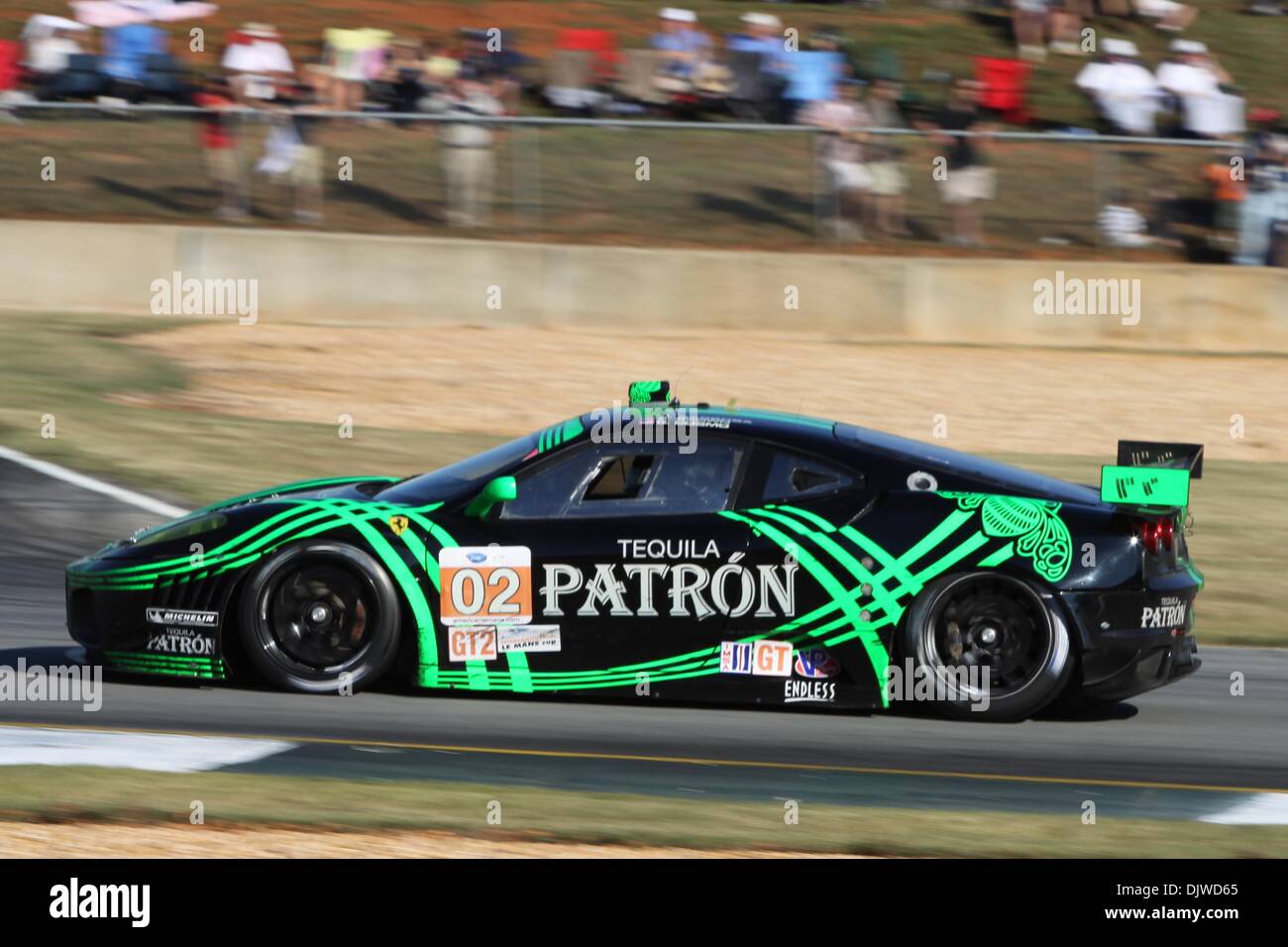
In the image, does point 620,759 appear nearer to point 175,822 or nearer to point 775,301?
point 175,822

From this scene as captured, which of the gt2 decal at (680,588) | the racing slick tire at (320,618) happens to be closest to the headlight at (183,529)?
the racing slick tire at (320,618)

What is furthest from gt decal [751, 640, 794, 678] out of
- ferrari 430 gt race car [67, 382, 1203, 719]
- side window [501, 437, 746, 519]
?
side window [501, 437, 746, 519]

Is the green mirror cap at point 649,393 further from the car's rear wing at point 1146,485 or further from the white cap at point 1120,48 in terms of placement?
the white cap at point 1120,48

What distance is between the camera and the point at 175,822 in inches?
245

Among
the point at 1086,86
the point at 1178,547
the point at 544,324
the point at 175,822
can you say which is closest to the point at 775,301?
the point at 544,324

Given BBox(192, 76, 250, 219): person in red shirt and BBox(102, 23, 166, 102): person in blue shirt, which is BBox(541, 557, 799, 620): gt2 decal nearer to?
BBox(192, 76, 250, 219): person in red shirt

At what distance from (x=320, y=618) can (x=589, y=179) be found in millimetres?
11670

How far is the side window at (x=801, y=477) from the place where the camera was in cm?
790

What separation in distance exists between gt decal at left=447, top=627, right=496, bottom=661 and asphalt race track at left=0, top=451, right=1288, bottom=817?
0.79ft

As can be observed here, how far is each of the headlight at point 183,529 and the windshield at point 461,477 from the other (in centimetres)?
70

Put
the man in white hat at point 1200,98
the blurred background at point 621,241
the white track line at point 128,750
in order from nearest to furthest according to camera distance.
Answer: the white track line at point 128,750 < the blurred background at point 621,241 < the man in white hat at point 1200,98

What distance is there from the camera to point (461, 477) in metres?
8.14

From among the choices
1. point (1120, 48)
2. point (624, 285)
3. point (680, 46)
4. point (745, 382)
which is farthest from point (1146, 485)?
point (1120, 48)

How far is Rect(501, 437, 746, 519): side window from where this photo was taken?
7898 millimetres
